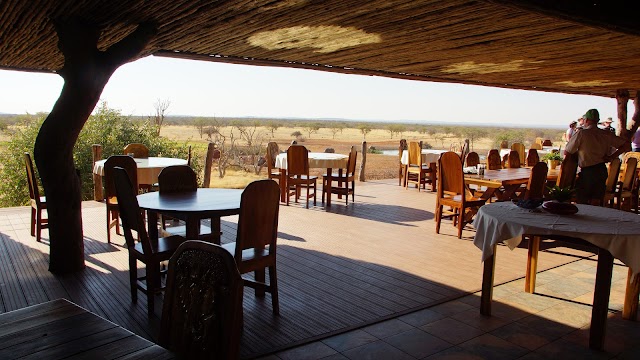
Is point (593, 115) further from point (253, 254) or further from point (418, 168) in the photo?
point (253, 254)

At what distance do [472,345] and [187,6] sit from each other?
10.8ft

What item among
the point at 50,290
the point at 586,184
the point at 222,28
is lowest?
the point at 50,290

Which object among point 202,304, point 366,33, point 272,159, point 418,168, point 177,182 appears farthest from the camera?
point 418,168

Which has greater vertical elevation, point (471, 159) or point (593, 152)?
point (593, 152)

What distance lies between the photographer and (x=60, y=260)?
176 inches

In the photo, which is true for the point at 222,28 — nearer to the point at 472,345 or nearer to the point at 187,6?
the point at 187,6

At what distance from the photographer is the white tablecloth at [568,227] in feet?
9.62

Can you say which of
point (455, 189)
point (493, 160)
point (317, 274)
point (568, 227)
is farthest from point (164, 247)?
point (493, 160)

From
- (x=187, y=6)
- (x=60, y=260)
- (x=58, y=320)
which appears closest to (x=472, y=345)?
(x=58, y=320)

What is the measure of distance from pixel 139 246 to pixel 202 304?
8.10ft

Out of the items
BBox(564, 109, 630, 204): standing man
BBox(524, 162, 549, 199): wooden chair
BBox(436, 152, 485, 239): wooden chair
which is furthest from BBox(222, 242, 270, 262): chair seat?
BBox(564, 109, 630, 204): standing man

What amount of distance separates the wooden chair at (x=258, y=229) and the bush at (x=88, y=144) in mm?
9030

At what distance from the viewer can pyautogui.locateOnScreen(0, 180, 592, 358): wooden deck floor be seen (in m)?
3.49

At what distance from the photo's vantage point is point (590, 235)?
9.87 feet
